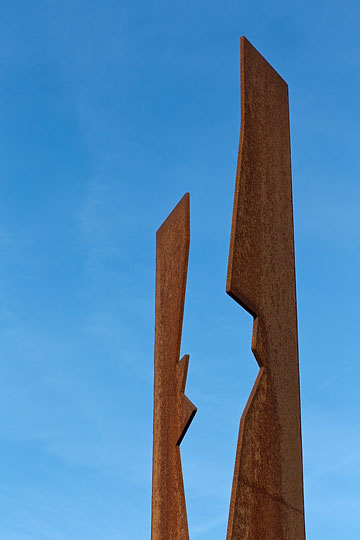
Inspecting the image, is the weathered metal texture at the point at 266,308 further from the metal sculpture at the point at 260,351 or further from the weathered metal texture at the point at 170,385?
the weathered metal texture at the point at 170,385

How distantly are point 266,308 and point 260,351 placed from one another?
0.77 ft

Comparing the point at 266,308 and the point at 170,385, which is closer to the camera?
the point at 266,308

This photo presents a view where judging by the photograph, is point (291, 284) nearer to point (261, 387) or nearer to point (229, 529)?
point (261, 387)

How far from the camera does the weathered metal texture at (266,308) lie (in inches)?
140

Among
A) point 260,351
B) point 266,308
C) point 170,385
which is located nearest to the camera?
point 260,351

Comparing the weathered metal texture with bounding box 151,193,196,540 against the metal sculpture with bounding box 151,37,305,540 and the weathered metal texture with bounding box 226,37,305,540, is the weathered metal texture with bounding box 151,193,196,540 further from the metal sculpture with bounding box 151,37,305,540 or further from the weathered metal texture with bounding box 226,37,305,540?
the weathered metal texture with bounding box 226,37,305,540

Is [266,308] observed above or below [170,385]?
below

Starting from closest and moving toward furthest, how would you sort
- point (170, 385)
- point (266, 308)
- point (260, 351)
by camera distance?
point (260, 351), point (266, 308), point (170, 385)

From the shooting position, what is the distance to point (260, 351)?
148 inches

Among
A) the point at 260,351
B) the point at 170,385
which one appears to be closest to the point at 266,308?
the point at 260,351

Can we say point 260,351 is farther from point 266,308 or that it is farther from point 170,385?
point 170,385

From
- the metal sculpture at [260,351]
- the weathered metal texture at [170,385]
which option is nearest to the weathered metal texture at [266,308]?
the metal sculpture at [260,351]

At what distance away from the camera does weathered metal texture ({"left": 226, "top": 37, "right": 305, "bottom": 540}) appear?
11.6ft

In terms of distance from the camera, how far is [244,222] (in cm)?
388
